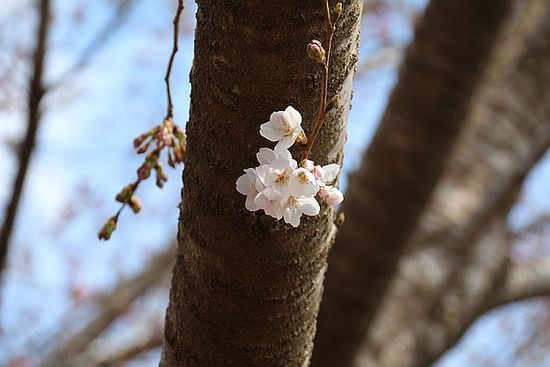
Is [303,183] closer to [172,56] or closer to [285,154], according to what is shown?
[285,154]

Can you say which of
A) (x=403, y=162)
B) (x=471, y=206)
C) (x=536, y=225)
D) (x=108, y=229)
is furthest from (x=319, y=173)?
(x=536, y=225)

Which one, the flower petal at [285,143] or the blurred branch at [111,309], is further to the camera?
the blurred branch at [111,309]

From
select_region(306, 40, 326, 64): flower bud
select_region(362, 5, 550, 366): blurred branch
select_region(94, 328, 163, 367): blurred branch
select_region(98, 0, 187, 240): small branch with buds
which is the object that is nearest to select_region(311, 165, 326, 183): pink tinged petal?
select_region(306, 40, 326, 64): flower bud

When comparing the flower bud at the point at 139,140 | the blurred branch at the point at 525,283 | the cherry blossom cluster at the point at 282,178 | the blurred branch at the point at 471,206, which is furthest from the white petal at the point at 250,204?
the blurred branch at the point at 525,283

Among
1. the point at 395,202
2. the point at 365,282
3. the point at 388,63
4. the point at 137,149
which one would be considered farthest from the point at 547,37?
the point at 388,63

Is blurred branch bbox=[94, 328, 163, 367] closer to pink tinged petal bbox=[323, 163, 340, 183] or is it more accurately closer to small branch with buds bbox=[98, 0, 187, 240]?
small branch with buds bbox=[98, 0, 187, 240]

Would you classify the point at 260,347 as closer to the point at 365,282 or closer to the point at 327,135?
the point at 327,135

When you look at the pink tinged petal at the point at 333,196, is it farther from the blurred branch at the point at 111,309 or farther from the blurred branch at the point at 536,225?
the blurred branch at the point at 536,225
